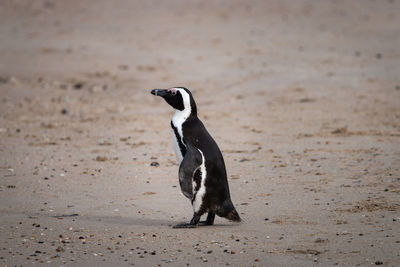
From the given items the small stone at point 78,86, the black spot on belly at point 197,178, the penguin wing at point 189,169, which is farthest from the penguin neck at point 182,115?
the small stone at point 78,86

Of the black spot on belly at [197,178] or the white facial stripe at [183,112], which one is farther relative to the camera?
the white facial stripe at [183,112]

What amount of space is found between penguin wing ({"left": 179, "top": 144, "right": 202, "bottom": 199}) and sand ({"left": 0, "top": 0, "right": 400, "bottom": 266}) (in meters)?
0.36

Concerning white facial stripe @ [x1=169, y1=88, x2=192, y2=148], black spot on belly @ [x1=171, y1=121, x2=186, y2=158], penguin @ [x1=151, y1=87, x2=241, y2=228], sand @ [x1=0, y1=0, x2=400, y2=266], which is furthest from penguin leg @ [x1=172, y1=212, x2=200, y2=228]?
white facial stripe @ [x1=169, y1=88, x2=192, y2=148]

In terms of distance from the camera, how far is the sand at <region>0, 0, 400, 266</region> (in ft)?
18.4

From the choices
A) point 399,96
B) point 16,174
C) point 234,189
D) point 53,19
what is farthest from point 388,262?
point 53,19

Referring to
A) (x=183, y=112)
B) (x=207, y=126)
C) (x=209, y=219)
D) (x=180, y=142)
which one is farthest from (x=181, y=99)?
(x=207, y=126)

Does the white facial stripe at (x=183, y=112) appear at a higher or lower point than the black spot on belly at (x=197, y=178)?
higher

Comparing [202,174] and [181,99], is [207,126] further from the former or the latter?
[202,174]

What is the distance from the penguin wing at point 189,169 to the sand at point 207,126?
0.36 m

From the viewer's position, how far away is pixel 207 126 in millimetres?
10781

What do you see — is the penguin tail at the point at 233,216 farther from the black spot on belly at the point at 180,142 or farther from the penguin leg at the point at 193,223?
the black spot on belly at the point at 180,142

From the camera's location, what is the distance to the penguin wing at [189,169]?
19.0 ft

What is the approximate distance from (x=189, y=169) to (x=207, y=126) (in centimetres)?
500

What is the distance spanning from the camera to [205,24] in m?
17.5
